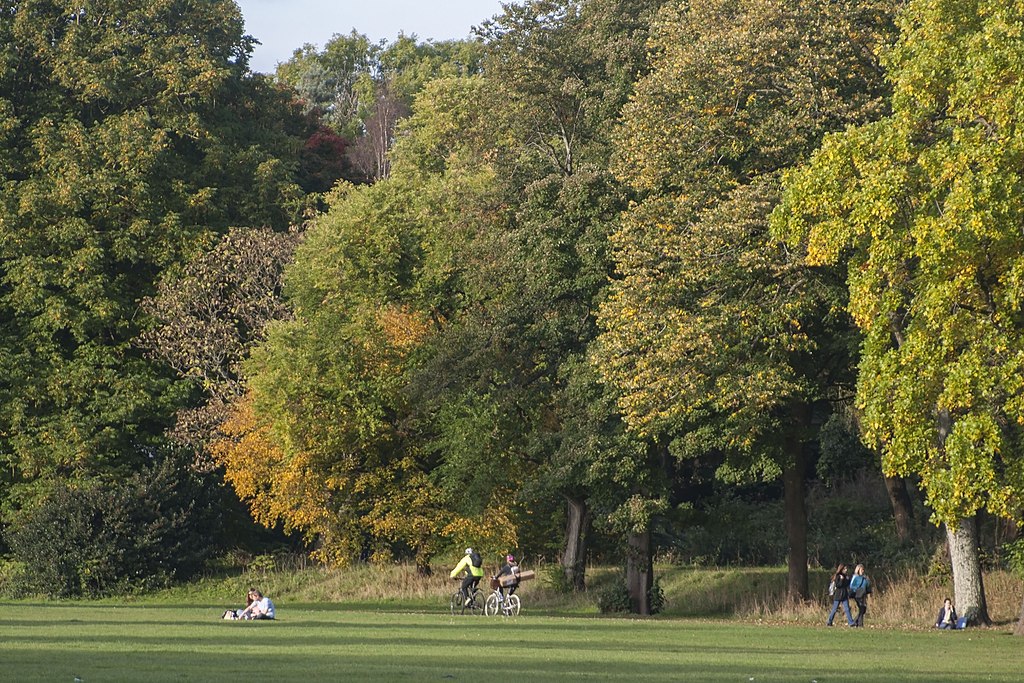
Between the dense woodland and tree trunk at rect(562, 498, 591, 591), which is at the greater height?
the dense woodland

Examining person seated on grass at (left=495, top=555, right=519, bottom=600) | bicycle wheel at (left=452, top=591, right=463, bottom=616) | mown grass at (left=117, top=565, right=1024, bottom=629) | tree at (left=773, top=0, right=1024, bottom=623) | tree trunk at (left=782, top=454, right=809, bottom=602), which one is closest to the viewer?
tree at (left=773, top=0, right=1024, bottom=623)

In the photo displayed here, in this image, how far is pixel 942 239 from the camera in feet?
98.3

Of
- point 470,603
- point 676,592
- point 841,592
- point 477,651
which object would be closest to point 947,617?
point 841,592

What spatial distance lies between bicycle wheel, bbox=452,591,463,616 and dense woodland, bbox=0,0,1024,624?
4878mm

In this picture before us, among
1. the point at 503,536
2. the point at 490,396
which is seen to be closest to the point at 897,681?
the point at 490,396

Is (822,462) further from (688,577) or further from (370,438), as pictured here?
(370,438)

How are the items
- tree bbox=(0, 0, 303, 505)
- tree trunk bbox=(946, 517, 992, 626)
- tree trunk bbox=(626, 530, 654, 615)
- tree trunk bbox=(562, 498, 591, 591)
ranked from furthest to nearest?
tree bbox=(0, 0, 303, 505)
tree trunk bbox=(562, 498, 591, 591)
tree trunk bbox=(626, 530, 654, 615)
tree trunk bbox=(946, 517, 992, 626)

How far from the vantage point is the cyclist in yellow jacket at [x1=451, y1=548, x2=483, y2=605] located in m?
39.5

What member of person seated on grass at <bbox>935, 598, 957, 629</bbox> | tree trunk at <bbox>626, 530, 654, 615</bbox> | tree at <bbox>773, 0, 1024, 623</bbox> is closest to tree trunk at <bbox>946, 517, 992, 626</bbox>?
person seated on grass at <bbox>935, 598, 957, 629</bbox>

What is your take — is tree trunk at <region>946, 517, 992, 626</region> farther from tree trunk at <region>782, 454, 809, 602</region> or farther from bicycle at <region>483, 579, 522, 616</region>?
bicycle at <region>483, 579, 522, 616</region>

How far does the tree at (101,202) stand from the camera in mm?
58344

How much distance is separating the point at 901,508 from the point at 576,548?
996 centimetres

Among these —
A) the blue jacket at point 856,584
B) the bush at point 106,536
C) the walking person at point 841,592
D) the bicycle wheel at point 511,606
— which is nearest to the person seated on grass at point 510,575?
the bicycle wheel at point 511,606

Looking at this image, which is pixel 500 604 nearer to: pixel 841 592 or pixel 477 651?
pixel 841 592
